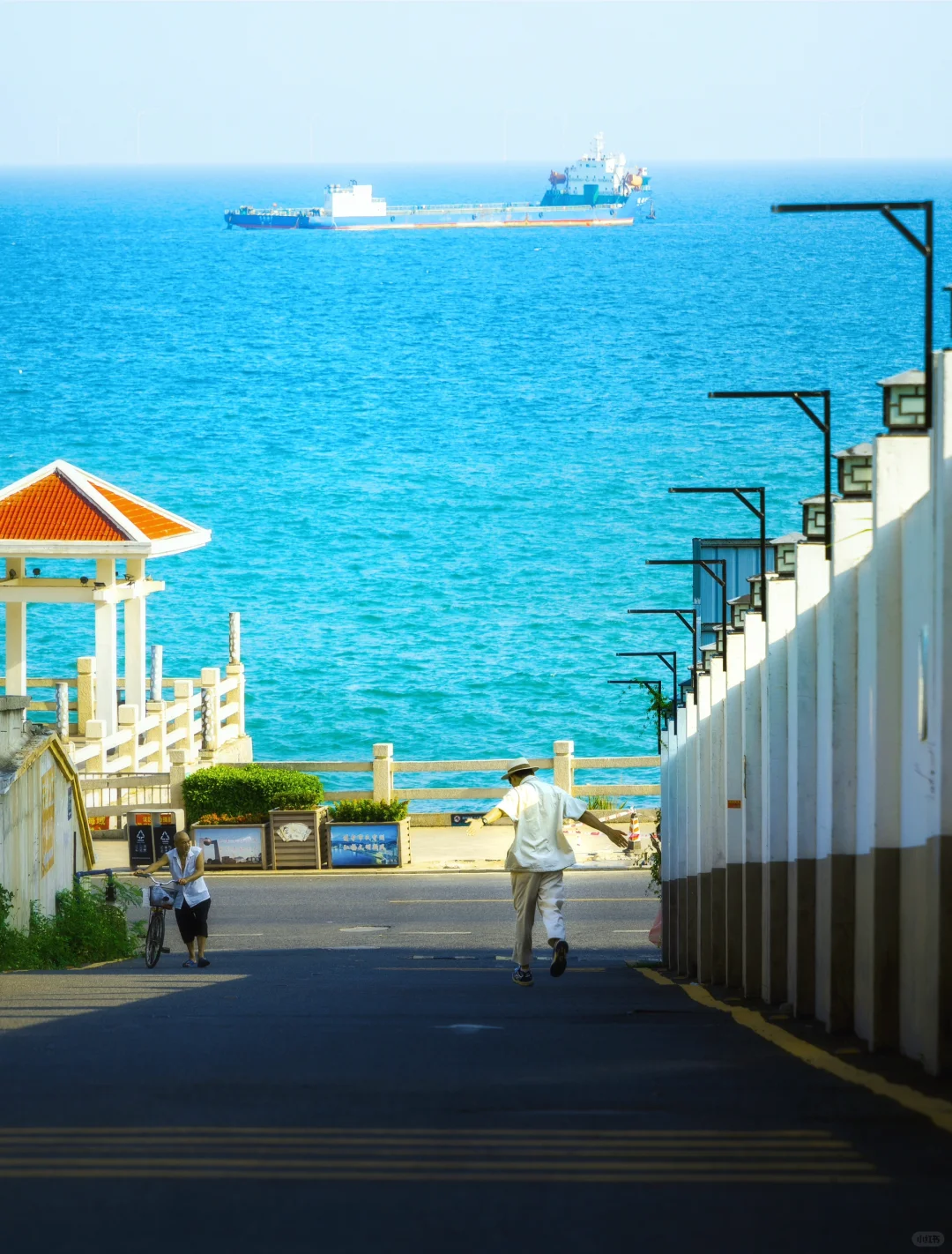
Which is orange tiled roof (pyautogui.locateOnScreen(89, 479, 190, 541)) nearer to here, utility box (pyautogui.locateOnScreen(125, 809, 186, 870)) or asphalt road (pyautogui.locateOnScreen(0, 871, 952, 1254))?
utility box (pyautogui.locateOnScreen(125, 809, 186, 870))

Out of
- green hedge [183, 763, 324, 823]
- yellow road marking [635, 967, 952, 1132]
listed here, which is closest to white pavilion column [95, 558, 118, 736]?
green hedge [183, 763, 324, 823]

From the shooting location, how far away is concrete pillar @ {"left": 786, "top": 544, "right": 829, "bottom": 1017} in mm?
10875

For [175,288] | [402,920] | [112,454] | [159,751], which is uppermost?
[175,288]

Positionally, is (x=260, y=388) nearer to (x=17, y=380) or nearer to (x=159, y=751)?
(x=17, y=380)

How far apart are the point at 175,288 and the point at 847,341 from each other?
68351 millimetres

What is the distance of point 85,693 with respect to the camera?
124 feet

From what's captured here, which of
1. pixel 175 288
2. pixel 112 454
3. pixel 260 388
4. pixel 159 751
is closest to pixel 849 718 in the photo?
pixel 159 751

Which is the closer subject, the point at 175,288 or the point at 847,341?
the point at 847,341

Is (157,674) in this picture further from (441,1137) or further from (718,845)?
(441,1137)

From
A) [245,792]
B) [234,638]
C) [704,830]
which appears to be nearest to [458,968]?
[704,830]

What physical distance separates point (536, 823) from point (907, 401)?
5.91 meters

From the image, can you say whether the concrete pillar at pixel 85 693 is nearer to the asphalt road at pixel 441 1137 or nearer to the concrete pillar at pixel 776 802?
the concrete pillar at pixel 776 802

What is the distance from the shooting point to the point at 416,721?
206 ft

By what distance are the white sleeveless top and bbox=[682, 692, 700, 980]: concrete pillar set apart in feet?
15.2
